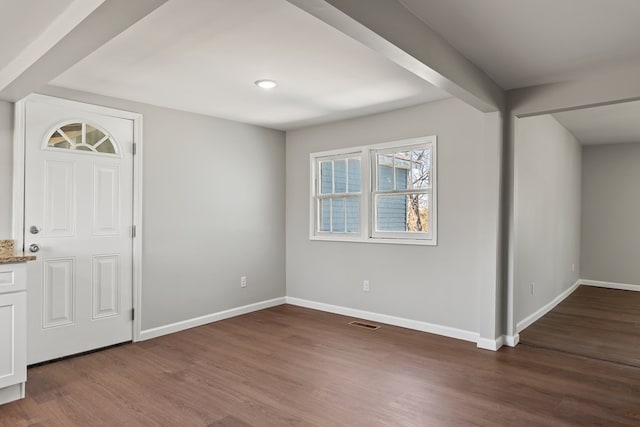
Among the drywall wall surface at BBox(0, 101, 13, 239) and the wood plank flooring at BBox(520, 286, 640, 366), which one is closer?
the drywall wall surface at BBox(0, 101, 13, 239)

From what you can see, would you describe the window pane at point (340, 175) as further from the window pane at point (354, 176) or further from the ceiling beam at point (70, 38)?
the ceiling beam at point (70, 38)

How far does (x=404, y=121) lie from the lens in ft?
14.3

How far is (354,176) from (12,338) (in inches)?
138

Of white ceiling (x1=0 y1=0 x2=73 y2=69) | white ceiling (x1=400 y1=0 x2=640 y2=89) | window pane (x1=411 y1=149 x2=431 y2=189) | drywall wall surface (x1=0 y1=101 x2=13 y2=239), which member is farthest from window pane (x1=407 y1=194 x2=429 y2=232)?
→ drywall wall surface (x1=0 y1=101 x2=13 y2=239)

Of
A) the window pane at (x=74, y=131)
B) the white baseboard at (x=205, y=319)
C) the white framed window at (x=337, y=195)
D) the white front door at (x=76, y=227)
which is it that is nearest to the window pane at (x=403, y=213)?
the white framed window at (x=337, y=195)

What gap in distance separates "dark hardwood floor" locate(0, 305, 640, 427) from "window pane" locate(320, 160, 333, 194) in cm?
189

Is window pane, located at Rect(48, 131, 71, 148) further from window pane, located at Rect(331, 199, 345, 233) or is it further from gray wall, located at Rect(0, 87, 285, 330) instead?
window pane, located at Rect(331, 199, 345, 233)

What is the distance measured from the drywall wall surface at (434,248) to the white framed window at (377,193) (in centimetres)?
9

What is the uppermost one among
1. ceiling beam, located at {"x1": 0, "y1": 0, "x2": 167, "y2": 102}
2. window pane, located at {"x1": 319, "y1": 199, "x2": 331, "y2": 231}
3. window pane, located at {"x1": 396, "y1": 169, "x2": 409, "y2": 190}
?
ceiling beam, located at {"x1": 0, "y1": 0, "x2": 167, "y2": 102}

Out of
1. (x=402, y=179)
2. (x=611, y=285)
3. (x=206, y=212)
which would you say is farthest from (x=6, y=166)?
(x=611, y=285)

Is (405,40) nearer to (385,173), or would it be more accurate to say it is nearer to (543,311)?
(385,173)

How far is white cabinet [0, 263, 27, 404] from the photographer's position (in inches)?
103

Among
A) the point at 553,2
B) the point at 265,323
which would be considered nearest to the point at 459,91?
the point at 553,2

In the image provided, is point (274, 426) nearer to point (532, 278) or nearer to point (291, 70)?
point (291, 70)
